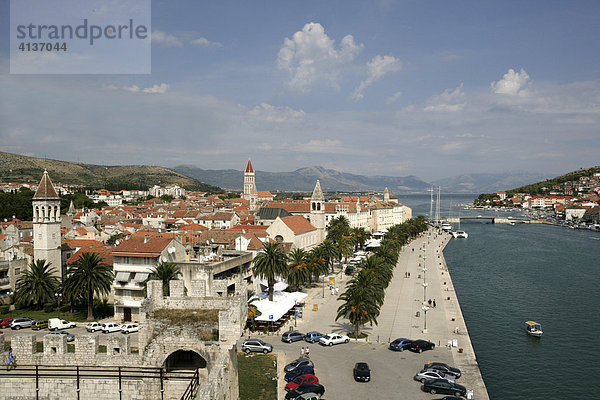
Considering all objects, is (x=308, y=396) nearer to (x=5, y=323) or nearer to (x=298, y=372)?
(x=298, y=372)

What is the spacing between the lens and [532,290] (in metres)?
60.4

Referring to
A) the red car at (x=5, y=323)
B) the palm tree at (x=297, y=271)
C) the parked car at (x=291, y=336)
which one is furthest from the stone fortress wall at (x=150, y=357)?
the palm tree at (x=297, y=271)

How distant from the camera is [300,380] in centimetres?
2602

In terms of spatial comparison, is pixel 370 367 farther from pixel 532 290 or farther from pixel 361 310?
pixel 532 290

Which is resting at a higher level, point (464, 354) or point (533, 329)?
point (464, 354)

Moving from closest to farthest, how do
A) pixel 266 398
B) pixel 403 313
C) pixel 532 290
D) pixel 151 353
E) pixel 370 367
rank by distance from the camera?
pixel 151 353
pixel 266 398
pixel 370 367
pixel 403 313
pixel 532 290

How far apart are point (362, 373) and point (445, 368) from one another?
19.5 feet

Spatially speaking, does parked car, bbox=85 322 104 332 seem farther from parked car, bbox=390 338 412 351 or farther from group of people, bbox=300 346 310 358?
parked car, bbox=390 338 412 351

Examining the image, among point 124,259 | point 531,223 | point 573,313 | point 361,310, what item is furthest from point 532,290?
point 531,223

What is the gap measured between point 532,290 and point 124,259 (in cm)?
5424

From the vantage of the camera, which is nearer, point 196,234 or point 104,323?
point 104,323

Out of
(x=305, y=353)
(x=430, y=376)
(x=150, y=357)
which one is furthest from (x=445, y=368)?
(x=150, y=357)

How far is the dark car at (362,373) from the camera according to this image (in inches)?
1068

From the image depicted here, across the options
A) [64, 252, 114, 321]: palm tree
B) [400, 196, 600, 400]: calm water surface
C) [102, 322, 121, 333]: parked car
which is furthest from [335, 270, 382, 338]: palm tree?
[64, 252, 114, 321]: palm tree
